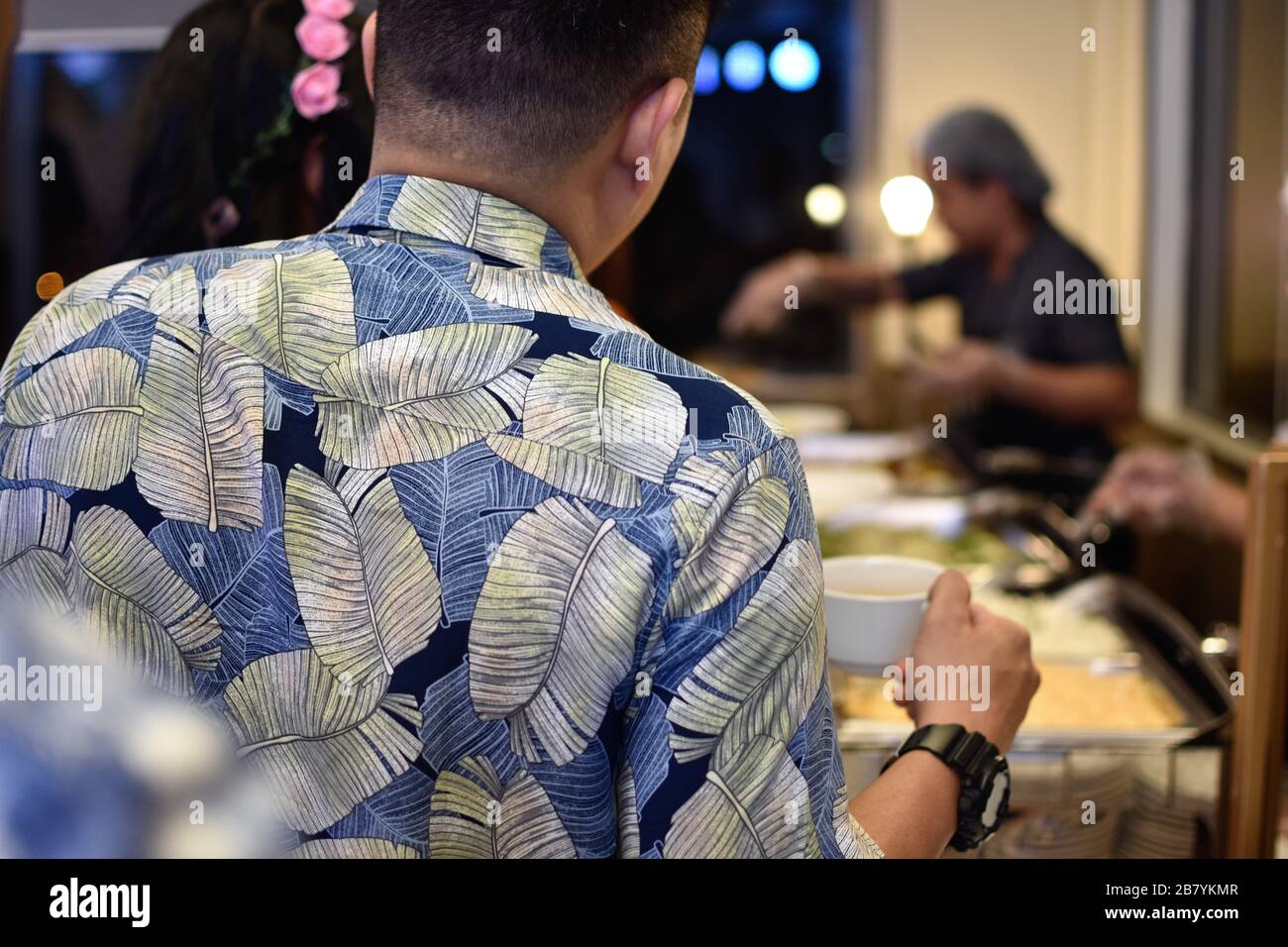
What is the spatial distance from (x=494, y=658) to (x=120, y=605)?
0.22 meters

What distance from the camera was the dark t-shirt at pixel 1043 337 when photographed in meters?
3.15

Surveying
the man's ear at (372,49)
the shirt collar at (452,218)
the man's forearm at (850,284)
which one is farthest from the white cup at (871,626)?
the man's forearm at (850,284)

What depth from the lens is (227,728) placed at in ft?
2.52

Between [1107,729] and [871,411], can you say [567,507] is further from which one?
[871,411]

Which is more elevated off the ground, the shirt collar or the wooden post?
the shirt collar

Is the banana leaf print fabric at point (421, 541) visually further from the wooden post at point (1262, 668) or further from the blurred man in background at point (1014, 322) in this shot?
the blurred man in background at point (1014, 322)

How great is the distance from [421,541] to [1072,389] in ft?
8.80

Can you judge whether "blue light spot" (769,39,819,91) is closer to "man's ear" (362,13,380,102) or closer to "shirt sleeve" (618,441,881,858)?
"man's ear" (362,13,380,102)

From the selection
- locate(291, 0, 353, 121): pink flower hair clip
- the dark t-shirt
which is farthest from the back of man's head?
the dark t-shirt

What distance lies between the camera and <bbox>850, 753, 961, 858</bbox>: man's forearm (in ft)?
3.00

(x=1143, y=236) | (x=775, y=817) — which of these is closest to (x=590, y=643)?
(x=775, y=817)

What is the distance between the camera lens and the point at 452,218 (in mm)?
799

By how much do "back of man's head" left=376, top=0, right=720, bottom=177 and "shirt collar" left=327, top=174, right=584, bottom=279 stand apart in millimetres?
28

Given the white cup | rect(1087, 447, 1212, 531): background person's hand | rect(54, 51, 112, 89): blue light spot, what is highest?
rect(54, 51, 112, 89): blue light spot
